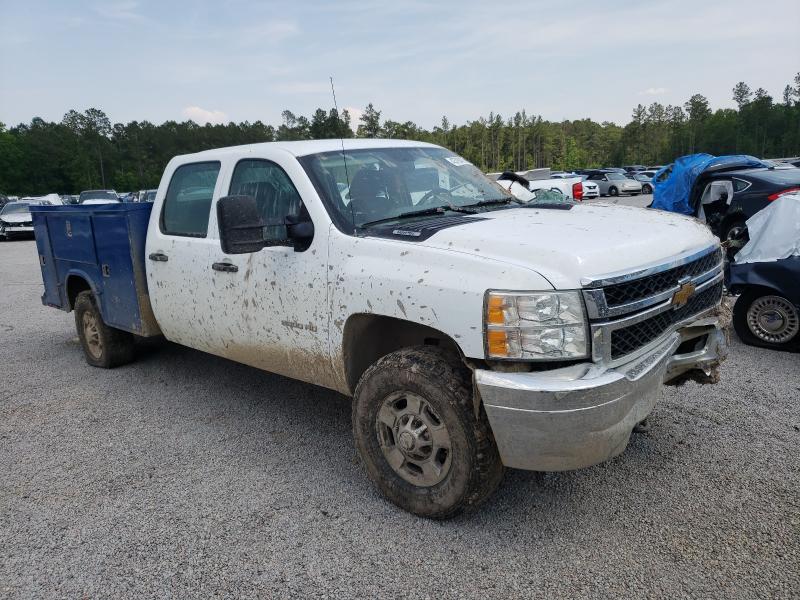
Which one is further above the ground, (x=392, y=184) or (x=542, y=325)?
(x=392, y=184)

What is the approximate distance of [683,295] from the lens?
3168 millimetres

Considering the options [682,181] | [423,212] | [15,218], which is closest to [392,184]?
[423,212]

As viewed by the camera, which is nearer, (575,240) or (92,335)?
(575,240)

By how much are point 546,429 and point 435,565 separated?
2.69 ft

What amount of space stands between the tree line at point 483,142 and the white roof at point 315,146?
7494 centimetres

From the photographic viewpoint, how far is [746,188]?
10.4 m

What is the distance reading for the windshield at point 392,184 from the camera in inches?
144

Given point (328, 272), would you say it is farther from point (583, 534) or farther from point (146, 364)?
point (146, 364)

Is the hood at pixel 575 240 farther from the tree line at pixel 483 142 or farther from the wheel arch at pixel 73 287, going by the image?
the tree line at pixel 483 142

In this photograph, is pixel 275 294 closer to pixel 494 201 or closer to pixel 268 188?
pixel 268 188

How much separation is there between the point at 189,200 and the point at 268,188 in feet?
3.29

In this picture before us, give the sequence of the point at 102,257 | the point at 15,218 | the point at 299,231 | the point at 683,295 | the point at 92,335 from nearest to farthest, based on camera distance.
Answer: the point at 683,295 < the point at 299,231 < the point at 102,257 < the point at 92,335 < the point at 15,218

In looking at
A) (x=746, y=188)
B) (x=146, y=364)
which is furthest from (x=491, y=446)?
(x=746, y=188)

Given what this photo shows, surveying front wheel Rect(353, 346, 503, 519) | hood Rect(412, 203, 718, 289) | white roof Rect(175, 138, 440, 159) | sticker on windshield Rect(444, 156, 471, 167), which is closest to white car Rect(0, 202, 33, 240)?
white roof Rect(175, 138, 440, 159)
